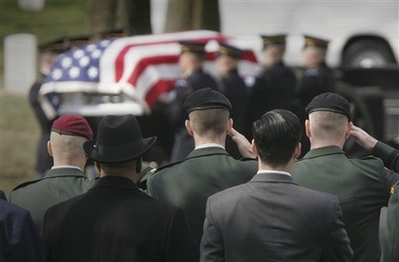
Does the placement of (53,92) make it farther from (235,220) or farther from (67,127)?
(235,220)

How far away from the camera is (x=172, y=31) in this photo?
13.8 metres

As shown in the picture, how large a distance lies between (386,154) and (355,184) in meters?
0.28

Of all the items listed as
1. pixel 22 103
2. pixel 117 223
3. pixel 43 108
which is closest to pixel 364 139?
pixel 117 223

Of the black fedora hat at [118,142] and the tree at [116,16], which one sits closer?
the black fedora hat at [118,142]

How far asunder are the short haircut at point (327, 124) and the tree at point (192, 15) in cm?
875

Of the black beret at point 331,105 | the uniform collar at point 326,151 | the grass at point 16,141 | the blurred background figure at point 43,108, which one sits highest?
the black beret at point 331,105

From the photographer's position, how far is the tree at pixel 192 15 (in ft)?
45.6

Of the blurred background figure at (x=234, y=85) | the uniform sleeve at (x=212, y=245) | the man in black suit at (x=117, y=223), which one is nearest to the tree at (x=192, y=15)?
the blurred background figure at (x=234, y=85)

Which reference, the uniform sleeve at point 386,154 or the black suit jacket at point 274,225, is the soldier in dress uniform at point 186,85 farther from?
the black suit jacket at point 274,225

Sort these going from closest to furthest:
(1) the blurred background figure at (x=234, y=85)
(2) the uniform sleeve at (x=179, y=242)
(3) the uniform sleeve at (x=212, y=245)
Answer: (2) the uniform sleeve at (x=179, y=242) < (3) the uniform sleeve at (x=212, y=245) < (1) the blurred background figure at (x=234, y=85)

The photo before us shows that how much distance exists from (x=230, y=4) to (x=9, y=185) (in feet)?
12.2

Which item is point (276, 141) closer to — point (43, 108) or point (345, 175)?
point (345, 175)

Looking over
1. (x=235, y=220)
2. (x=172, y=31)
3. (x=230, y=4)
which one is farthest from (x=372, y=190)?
(x=230, y=4)

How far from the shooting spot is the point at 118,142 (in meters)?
4.64
